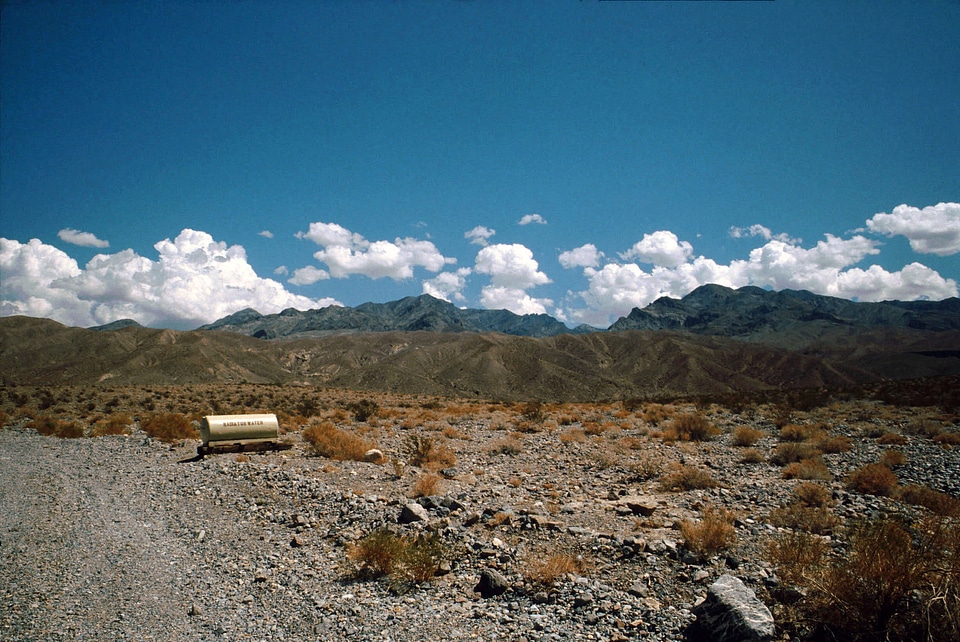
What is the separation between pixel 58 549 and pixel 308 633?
19.3ft

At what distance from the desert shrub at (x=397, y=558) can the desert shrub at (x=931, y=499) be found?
1022cm

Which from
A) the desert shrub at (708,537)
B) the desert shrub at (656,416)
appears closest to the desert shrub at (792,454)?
the desert shrub at (708,537)

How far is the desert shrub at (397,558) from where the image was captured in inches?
276

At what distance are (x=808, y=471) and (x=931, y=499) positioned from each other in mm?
2639

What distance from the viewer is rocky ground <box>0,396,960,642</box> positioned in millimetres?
5914

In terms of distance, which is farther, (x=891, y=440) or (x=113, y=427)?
(x=113, y=427)

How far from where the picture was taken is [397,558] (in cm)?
725

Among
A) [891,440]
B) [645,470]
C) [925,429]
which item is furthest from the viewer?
[925,429]

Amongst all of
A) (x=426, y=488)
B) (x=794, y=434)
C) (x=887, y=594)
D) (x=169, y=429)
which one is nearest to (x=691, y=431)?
(x=794, y=434)

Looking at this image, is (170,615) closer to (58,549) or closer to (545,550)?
(58,549)

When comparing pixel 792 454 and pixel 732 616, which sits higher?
pixel 732 616

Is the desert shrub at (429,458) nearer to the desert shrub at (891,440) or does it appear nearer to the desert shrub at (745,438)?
the desert shrub at (745,438)

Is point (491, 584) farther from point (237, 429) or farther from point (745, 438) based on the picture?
point (745, 438)

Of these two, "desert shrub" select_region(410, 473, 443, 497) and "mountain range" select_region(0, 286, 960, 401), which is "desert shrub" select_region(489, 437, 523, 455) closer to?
"desert shrub" select_region(410, 473, 443, 497)
